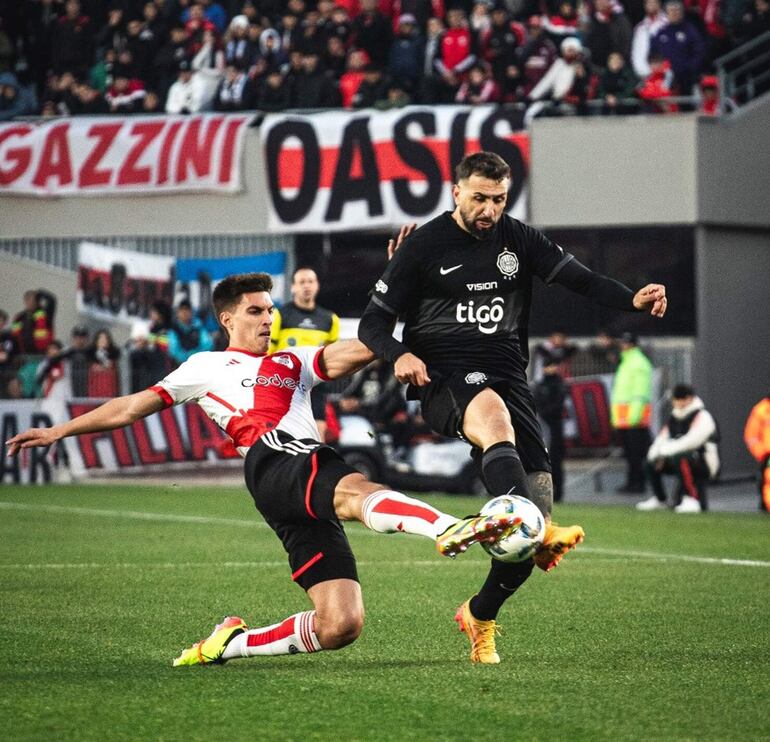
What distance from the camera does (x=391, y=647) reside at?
316 inches

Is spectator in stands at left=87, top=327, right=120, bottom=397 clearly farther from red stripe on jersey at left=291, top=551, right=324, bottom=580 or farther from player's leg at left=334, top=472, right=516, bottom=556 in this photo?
player's leg at left=334, top=472, right=516, bottom=556

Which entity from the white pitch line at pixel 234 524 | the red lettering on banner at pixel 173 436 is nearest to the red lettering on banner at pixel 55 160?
the red lettering on banner at pixel 173 436

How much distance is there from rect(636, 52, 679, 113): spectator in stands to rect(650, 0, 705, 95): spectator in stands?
122 millimetres

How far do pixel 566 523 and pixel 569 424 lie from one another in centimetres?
561

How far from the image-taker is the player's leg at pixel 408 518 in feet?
19.5

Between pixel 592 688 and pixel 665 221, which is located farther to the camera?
pixel 665 221

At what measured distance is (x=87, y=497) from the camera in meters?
20.0

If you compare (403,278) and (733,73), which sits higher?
(733,73)

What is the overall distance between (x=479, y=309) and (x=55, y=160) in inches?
799

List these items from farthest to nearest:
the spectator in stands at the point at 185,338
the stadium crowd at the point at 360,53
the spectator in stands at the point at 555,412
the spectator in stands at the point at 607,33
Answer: the stadium crowd at the point at 360,53, the spectator in stands at the point at 607,33, the spectator in stands at the point at 185,338, the spectator in stands at the point at 555,412

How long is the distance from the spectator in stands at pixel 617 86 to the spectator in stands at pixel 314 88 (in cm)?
414

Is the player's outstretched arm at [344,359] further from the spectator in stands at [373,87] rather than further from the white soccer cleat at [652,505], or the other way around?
the spectator in stands at [373,87]

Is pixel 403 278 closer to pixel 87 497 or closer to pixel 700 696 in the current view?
pixel 700 696

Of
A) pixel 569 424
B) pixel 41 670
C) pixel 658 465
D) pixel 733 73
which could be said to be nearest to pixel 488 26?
pixel 733 73
